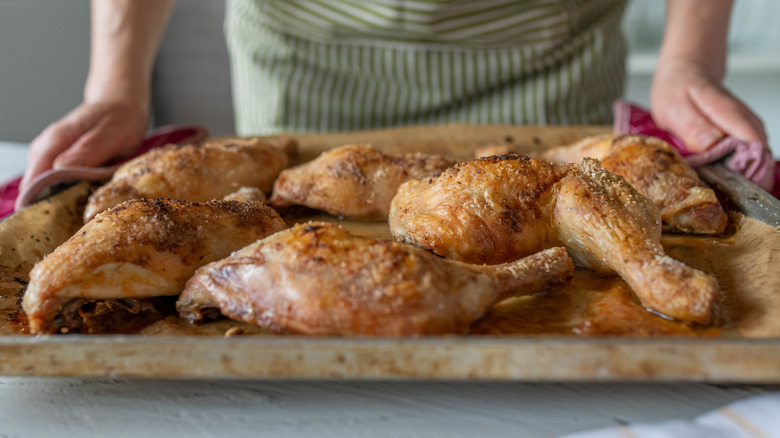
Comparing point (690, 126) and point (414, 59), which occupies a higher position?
point (414, 59)

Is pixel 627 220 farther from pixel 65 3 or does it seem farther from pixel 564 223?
pixel 65 3

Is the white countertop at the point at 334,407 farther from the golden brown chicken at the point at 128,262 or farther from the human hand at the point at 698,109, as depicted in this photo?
the human hand at the point at 698,109

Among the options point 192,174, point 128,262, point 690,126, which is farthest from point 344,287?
point 690,126

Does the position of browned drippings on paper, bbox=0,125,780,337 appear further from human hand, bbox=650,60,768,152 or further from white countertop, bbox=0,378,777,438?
human hand, bbox=650,60,768,152

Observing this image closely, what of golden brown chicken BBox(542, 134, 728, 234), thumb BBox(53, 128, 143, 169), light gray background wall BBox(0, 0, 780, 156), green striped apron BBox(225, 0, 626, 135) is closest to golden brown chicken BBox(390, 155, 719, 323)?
golden brown chicken BBox(542, 134, 728, 234)

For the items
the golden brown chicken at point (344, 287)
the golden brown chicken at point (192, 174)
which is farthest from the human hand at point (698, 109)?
the golden brown chicken at point (192, 174)

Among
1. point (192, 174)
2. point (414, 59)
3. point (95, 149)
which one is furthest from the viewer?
point (414, 59)

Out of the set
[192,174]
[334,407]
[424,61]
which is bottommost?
[334,407]

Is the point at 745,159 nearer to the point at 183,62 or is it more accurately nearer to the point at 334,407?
the point at 334,407
